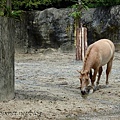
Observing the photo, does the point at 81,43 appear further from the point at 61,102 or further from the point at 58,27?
the point at 61,102

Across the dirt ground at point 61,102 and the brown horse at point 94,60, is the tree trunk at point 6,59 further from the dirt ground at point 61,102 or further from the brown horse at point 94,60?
the brown horse at point 94,60

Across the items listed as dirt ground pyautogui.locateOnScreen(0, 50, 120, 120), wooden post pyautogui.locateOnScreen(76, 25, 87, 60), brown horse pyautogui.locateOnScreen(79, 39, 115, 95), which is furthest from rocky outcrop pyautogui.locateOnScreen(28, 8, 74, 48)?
brown horse pyautogui.locateOnScreen(79, 39, 115, 95)

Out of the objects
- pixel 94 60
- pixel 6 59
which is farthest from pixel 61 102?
pixel 94 60

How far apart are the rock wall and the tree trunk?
1248cm

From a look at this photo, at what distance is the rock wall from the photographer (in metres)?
19.0

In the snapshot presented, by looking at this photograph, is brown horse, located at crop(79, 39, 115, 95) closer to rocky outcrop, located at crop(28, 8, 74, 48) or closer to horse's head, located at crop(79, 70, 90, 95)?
horse's head, located at crop(79, 70, 90, 95)

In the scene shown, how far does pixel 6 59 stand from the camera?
21.2 ft

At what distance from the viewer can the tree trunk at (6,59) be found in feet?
20.9

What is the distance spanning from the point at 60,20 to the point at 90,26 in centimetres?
162

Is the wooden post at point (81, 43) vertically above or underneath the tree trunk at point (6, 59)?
underneath

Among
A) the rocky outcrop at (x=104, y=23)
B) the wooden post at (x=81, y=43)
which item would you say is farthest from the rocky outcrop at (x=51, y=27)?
the wooden post at (x=81, y=43)

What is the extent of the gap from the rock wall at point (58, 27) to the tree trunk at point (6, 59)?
1248 cm

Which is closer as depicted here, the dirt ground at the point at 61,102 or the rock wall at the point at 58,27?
the dirt ground at the point at 61,102

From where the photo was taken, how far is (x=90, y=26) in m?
19.3
